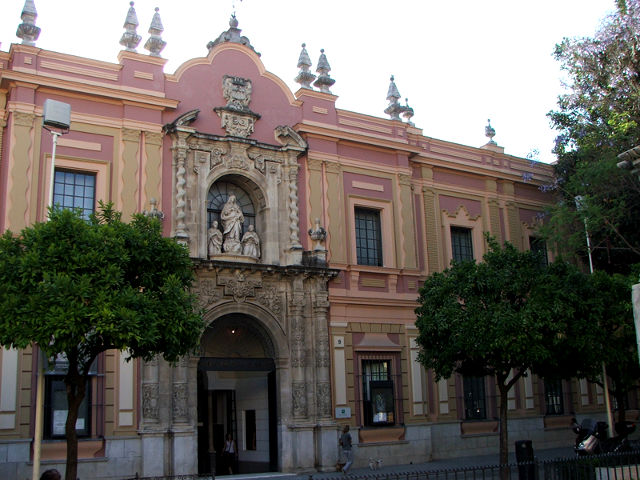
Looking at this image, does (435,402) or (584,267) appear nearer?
(435,402)

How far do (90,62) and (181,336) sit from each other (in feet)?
34.3

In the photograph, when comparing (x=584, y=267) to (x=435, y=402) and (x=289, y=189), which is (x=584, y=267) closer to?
(x=435, y=402)

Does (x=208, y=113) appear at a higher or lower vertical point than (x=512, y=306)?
higher

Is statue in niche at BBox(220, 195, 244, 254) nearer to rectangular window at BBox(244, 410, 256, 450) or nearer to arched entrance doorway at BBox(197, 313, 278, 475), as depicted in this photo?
arched entrance doorway at BBox(197, 313, 278, 475)

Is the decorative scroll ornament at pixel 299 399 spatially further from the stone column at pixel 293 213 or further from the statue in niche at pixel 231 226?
the statue in niche at pixel 231 226

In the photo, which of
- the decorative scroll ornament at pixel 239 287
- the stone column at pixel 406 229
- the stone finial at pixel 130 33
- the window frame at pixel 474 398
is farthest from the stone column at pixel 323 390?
the stone finial at pixel 130 33

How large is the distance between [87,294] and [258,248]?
10094mm

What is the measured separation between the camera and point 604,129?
947 inches

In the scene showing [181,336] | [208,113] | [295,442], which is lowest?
[295,442]

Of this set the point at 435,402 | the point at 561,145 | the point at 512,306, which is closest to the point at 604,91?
the point at 561,145

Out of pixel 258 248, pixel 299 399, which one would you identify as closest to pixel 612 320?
pixel 299 399

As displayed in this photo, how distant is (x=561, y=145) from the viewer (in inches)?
1082

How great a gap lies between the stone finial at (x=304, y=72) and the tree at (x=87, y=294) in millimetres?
12052

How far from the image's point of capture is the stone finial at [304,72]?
81.6 feet
